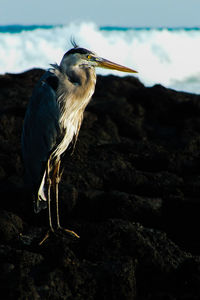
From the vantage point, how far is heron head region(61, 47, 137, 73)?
3820 mm

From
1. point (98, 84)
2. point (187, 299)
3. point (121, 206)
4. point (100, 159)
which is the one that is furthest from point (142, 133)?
point (187, 299)

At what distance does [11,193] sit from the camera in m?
4.77

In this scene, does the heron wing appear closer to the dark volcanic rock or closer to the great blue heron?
the great blue heron

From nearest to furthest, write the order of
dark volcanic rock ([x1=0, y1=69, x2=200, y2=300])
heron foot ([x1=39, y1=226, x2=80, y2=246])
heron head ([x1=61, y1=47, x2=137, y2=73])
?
dark volcanic rock ([x1=0, y1=69, x2=200, y2=300]), heron head ([x1=61, y1=47, x2=137, y2=73]), heron foot ([x1=39, y1=226, x2=80, y2=246])

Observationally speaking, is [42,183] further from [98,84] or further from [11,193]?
[98,84]

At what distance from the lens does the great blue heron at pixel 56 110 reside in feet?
12.6

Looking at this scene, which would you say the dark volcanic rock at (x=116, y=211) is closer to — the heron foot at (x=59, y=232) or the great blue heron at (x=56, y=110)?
the heron foot at (x=59, y=232)

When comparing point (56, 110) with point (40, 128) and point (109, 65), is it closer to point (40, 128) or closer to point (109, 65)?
point (40, 128)

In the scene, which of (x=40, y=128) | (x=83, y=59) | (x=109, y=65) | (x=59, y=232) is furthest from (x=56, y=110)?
(x=59, y=232)


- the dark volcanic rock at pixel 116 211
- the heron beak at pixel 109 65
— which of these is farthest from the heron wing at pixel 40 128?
the dark volcanic rock at pixel 116 211

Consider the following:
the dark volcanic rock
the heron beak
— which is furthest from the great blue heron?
the dark volcanic rock

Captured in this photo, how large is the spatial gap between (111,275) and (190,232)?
1.27m

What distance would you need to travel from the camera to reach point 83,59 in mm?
3850

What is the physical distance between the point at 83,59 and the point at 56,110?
470mm
